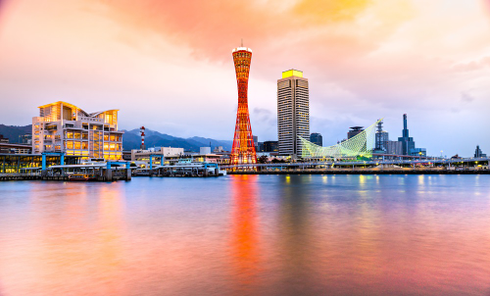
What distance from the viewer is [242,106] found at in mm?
92938

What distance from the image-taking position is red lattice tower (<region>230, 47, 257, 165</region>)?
9206 centimetres

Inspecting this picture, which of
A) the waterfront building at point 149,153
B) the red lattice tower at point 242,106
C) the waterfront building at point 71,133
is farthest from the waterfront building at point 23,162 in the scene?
the red lattice tower at point 242,106

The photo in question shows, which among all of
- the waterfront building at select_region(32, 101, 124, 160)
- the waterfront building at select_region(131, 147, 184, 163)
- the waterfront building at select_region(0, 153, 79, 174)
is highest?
the waterfront building at select_region(32, 101, 124, 160)

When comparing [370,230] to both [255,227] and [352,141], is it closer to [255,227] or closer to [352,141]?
[255,227]

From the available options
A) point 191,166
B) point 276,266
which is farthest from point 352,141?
point 276,266

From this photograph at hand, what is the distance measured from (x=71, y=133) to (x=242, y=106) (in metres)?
45.5

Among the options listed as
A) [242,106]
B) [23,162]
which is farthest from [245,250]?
[23,162]

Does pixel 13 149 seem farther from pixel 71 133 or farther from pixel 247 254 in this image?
pixel 247 254

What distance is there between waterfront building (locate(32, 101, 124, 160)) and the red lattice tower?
36.5 m

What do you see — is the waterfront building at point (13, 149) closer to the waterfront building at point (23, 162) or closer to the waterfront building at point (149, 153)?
the waterfront building at point (23, 162)

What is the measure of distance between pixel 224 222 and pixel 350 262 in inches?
331

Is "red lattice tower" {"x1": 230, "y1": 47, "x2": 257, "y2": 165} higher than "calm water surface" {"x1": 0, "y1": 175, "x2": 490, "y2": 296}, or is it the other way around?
"red lattice tower" {"x1": 230, "y1": 47, "x2": 257, "y2": 165}

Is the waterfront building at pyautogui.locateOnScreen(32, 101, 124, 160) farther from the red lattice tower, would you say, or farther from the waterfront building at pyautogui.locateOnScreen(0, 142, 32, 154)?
the red lattice tower

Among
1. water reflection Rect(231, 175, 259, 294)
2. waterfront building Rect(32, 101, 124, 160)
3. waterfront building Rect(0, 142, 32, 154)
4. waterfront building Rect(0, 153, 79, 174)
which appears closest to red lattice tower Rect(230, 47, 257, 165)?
waterfront building Rect(32, 101, 124, 160)
